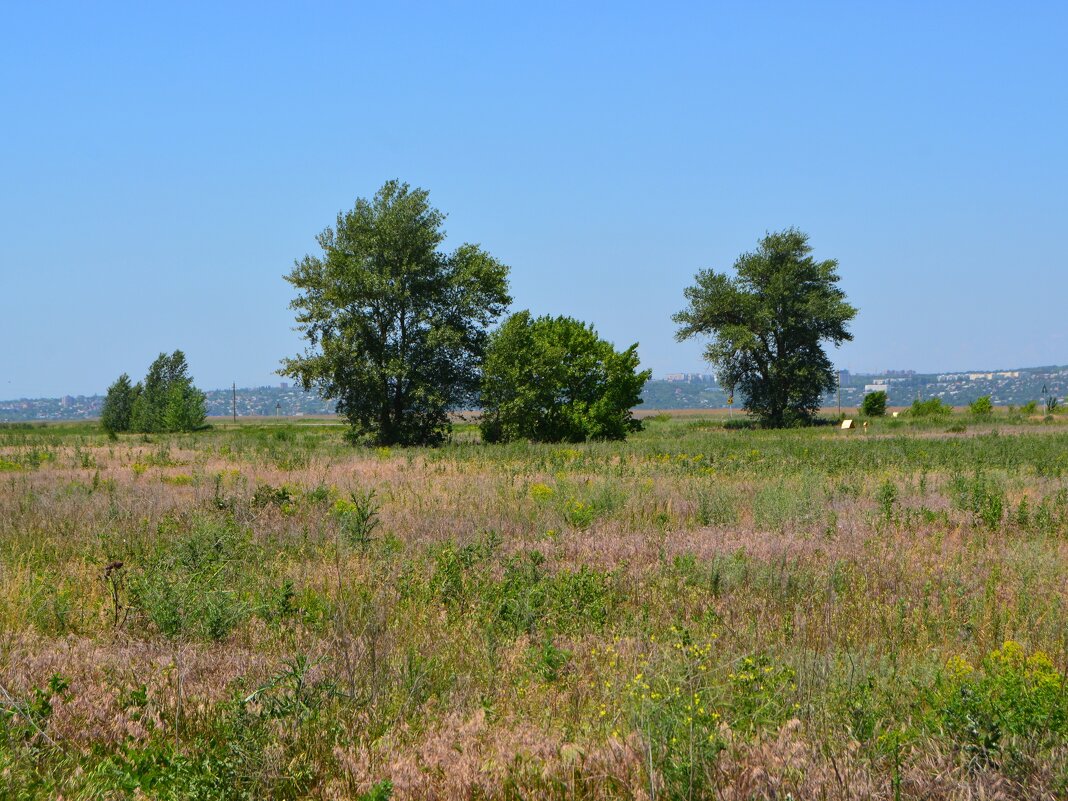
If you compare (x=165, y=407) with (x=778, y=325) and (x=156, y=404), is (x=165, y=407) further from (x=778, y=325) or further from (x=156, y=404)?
(x=778, y=325)

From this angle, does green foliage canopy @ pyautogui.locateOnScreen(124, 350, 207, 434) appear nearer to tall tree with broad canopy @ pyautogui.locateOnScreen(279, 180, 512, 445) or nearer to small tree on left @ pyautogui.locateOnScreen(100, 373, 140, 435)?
small tree on left @ pyautogui.locateOnScreen(100, 373, 140, 435)

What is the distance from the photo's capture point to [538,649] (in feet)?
23.0

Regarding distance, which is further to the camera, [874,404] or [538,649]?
[874,404]

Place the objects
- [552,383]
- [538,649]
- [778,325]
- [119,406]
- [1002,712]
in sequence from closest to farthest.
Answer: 1. [1002,712]
2. [538,649]
3. [552,383]
4. [778,325]
5. [119,406]

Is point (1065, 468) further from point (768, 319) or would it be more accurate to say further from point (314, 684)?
point (768, 319)

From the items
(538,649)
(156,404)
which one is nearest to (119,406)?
(156,404)

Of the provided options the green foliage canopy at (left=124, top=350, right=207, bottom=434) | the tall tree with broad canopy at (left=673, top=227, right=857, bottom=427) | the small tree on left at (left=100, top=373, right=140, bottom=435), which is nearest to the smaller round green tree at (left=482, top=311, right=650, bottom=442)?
the tall tree with broad canopy at (left=673, top=227, right=857, bottom=427)

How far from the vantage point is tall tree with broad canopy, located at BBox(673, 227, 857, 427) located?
66.6 meters

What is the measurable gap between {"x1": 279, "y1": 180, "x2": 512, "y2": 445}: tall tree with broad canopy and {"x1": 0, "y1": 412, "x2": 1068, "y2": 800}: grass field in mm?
27874

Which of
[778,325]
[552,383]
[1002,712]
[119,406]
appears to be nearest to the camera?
[1002,712]

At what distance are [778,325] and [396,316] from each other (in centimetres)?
3376

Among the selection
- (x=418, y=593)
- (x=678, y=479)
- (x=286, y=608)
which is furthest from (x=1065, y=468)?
(x=286, y=608)

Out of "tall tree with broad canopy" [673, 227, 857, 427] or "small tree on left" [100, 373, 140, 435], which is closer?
"tall tree with broad canopy" [673, 227, 857, 427]

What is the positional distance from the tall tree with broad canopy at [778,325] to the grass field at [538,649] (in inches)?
2081
